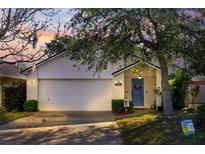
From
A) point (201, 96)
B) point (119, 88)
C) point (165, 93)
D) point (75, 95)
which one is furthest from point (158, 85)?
point (165, 93)

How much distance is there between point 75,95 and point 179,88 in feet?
21.8

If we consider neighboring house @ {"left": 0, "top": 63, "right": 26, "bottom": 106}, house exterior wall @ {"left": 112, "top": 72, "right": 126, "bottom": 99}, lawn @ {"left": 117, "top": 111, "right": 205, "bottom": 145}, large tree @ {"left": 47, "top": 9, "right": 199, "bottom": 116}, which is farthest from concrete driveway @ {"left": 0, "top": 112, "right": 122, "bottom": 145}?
neighboring house @ {"left": 0, "top": 63, "right": 26, "bottom": 106}

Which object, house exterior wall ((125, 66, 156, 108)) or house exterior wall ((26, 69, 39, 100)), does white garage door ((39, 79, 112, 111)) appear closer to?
house exterior wall ((26, 69, 39, 100))

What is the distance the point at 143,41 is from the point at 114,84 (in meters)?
10.7

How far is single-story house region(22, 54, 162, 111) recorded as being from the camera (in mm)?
29766

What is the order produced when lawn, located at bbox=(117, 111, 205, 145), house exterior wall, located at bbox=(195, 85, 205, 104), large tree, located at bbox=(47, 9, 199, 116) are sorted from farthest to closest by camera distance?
house exterior wall, located at bbox=(195, 85, 205, 104) < large tree, located at bbox=(47, 9, 199, 116) < lawn, located at bbox=(117, 111, 205, 145)

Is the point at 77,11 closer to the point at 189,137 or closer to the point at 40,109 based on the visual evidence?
the point at 189,137

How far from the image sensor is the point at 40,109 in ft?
98.0

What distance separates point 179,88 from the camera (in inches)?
1128

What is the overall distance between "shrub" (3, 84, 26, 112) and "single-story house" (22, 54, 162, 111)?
0.61 m

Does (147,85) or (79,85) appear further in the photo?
(147,85)

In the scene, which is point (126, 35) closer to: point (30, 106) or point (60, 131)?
point (60, 131)

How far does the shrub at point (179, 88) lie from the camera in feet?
93.1
